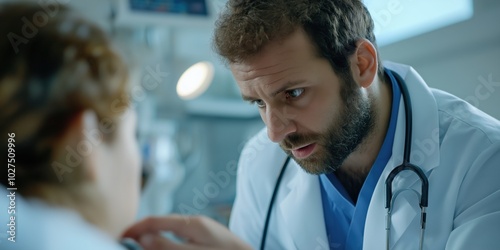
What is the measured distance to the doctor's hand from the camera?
93 cm

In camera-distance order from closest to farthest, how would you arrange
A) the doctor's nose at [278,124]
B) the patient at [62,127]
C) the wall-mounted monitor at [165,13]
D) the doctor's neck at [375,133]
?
1. the patient at [62,127]
2. the doctor's nose at [278,124]
3. the doctor's neck at [375,133]
4. the wall-mounted monitor at [165,13]

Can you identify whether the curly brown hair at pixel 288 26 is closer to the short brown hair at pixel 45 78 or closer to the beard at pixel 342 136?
the beard at pixel 342 136

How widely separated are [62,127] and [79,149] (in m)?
0.05

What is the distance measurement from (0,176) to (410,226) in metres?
0.79

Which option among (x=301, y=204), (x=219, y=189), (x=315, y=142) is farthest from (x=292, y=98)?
(x=219, y=189)

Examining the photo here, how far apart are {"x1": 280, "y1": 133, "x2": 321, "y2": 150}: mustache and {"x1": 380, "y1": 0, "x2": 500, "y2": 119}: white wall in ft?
1.41

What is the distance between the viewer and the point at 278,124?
1235 millimetres

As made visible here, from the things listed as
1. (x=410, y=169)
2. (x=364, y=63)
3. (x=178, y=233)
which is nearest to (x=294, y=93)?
(x=364, y=63)

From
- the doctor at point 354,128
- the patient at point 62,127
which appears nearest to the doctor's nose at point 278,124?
the doctor at point 354,128

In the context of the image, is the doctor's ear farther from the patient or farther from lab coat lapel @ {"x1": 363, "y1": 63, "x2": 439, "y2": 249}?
the patient

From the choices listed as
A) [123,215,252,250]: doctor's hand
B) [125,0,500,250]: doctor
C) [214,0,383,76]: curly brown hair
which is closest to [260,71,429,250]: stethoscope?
[125,0,500,250]: doctor

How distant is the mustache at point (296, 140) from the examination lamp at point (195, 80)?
95cm

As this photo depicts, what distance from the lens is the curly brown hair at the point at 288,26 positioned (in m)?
1.21

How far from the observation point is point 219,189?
2469 mm
